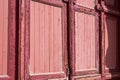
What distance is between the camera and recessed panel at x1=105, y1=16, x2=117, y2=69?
799cm

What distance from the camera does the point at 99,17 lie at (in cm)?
765

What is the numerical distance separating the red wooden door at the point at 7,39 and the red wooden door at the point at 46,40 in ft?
1.05

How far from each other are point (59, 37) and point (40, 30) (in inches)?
25.4

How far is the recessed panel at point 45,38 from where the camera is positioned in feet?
17.6

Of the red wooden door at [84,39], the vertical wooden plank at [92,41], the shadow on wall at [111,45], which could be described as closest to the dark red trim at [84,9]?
the red wooden door at [84,39]

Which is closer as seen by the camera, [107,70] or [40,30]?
[40,30]

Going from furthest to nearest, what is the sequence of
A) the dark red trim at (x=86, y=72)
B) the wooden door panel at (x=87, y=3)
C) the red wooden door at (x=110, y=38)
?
the red wooden door at (x=110, y=38) → the wooden door panel at (x=87, y=3) → the dark red trim at (x=86, y=72)

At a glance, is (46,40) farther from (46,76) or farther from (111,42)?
(111,42)

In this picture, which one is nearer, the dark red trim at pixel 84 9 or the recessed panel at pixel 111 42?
the dark red trim at pixel 84 9

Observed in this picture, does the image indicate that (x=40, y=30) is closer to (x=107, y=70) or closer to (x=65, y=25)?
(x=65, y=25)

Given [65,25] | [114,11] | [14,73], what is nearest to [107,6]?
[114,11]

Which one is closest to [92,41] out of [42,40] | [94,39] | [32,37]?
[94,39]

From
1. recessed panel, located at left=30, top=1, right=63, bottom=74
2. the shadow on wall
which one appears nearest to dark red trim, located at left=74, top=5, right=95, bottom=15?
recessed panel, located at left=30, top=1, right=63, bottom=74

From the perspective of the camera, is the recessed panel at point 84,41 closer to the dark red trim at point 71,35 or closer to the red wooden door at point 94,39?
the red wooden door at point 94,39
